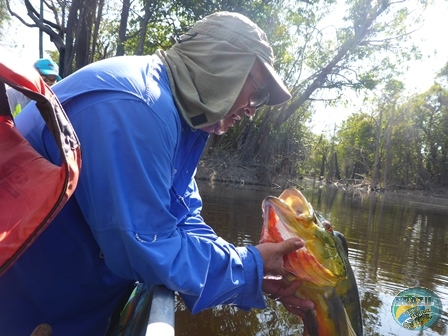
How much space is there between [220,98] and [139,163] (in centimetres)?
43

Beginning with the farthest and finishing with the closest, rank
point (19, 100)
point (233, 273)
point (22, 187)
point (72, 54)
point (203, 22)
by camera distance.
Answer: point (72, 54), point (19, 100), point (203, 22), point (233, 273), point (22, 187)

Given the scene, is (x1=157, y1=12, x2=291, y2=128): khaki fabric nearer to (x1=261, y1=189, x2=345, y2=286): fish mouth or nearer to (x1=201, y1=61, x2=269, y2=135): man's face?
(x1=201, y1=61, x2=269, y2=135): man's face

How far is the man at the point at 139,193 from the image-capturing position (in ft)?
3.62

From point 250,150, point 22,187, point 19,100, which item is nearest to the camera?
point 22,187

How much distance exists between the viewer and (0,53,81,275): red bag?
2.95 ft

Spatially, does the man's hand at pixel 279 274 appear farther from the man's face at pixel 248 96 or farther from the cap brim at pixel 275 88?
the cap brim at pixel 275 88

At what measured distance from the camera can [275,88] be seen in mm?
1728

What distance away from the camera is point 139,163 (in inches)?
43.5

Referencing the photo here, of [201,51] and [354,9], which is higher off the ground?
[354,9]

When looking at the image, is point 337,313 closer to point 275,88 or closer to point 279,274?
point 279,274

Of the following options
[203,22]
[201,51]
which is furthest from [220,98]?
[203,22]

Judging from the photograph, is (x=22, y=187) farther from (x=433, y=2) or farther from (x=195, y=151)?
(x=433, y=2)

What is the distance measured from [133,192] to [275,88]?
88 cm

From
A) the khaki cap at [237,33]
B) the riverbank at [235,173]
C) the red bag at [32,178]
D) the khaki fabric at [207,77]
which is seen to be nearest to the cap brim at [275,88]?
the khaki cap at [237,33]
